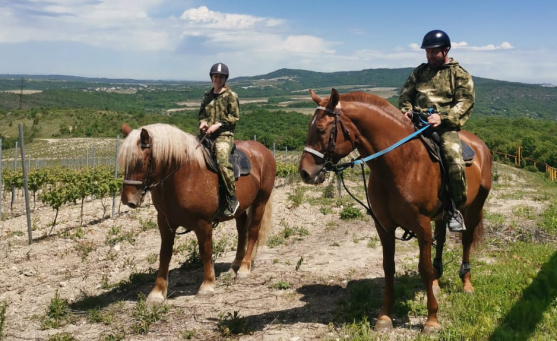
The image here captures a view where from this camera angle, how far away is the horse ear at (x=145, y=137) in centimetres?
499

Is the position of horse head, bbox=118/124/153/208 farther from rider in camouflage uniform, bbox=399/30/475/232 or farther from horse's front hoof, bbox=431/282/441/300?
horse's front hoof, bbox=431/282/441/300

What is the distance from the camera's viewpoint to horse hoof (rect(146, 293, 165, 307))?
18.1ft

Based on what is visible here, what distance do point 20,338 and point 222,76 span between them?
158 inches

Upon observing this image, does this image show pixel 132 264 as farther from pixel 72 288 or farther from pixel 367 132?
pixel 367 132

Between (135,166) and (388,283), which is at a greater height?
(135,166)

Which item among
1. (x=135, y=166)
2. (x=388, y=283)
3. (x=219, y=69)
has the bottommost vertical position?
(x=388, y=283)

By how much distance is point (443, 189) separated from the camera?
178 inches

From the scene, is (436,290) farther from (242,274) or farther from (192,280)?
(192,280)

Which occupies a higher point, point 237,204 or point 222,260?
point 237,204

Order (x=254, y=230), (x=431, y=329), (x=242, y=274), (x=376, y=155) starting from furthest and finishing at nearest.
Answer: (x=254, y=230)
(x=242, y=274)
(x=431, y=329)
(x=376, y=155)

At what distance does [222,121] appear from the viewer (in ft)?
20.0

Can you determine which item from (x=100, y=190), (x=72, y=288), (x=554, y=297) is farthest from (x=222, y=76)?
(x=100, y=190)

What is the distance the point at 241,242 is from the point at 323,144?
12.1ft

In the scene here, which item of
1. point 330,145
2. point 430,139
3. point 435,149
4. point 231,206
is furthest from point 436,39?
point 231,206
